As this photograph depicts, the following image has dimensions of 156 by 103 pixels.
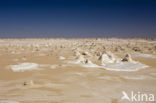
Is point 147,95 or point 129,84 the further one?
point 129,84

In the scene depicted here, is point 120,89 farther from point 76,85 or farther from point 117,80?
point 76,85

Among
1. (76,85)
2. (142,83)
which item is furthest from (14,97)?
(142,83)

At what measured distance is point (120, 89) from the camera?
11.3 ft

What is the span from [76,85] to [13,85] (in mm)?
1613

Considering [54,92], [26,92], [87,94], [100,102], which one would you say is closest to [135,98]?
[100,102]

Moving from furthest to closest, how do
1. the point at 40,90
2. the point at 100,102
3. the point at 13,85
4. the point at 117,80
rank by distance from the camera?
1. the point at 117,80
2. the point at 13,85
3. the point at 40,90
4. the point at 100,102

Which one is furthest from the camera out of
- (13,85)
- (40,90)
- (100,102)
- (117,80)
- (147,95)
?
(117,80)

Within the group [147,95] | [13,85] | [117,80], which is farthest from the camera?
[117,80]

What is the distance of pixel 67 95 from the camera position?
123 inches

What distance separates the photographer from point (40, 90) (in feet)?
11.0

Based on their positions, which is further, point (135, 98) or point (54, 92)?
point (54, 92)

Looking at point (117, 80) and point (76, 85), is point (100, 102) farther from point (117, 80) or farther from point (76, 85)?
point (117, 80)

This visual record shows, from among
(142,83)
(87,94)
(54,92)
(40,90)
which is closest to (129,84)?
(142,83)

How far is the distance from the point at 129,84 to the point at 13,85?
300 centimetres
